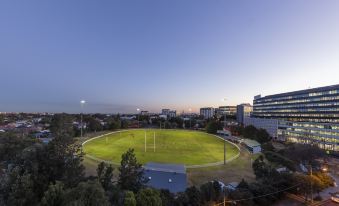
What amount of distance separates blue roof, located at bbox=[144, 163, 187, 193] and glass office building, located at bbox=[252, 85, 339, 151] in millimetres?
56377

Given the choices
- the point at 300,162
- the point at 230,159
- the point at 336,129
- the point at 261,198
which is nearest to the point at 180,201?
the point at 261,198

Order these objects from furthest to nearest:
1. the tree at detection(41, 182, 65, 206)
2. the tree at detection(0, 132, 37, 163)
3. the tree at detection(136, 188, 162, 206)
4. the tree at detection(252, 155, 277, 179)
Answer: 1. the tree at detection(252, 155, 277, 179)
2. the tree at detection(0, 132, 37, 163)
3. the tree at detection(136, 188, 162, 206)
4. the tree at detection(41, 182, 65, 206)

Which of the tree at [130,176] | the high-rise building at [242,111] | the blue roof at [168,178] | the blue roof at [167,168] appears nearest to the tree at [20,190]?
the tree at [130,176]

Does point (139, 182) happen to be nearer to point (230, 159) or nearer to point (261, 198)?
point (261, 198)

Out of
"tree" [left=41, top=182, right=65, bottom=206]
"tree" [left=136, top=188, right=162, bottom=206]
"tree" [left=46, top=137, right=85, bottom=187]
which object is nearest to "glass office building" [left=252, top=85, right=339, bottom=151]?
"tree" [left=136, top=188, right=162, bottom=206]

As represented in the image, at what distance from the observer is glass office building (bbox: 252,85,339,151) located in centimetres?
6806

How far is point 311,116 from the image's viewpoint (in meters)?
90.0

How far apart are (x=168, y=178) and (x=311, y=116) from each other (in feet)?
295

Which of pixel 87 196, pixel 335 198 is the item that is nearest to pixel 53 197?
pixel 87 196

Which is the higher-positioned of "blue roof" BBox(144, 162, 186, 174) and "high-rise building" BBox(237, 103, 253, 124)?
"high-rise building" BBox(237, 103, 253, 124)

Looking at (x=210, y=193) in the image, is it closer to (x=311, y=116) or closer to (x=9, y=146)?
(x=9, y=146)

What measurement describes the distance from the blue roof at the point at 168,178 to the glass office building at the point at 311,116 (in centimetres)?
5638

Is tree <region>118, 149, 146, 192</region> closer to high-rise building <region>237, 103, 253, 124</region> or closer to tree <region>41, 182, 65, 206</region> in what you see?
tree <region>41, 182, 65, 206</region>

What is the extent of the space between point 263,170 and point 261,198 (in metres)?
4.70
